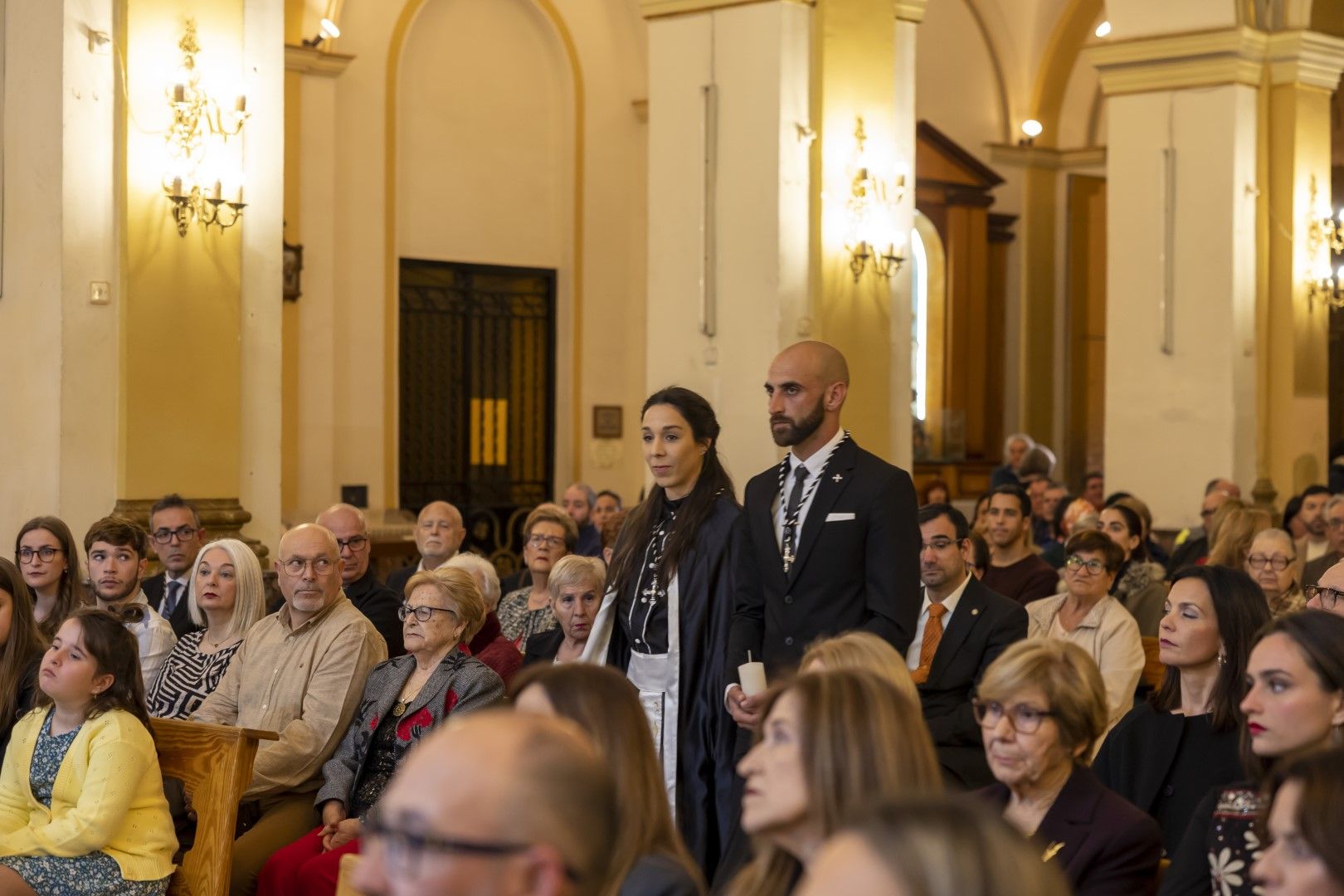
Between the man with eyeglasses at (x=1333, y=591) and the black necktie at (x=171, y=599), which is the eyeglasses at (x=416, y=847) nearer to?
the man with eyeglasses at (x=1333, y=591)

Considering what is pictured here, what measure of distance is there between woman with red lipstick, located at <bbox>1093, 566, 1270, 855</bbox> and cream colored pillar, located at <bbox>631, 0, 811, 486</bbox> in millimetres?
4709

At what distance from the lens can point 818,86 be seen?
354 inches

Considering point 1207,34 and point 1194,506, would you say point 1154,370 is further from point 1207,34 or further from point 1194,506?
point 1207,34

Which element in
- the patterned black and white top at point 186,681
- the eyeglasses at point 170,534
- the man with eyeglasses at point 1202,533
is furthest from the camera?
the man with eyeglasses at point 1202,533

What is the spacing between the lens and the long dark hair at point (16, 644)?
5109 mm

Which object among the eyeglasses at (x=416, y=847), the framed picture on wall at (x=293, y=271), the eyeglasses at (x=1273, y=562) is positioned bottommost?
the eyeglasses at (x=1273, y=562)

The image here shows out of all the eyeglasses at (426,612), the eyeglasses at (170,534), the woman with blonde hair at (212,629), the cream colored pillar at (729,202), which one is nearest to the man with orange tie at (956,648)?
the eyeglasses at (426,612)

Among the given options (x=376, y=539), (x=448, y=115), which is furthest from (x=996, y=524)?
(x=448, y=115)

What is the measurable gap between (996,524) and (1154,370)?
17.6 feet

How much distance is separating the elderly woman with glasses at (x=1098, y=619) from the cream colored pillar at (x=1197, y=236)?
603cm

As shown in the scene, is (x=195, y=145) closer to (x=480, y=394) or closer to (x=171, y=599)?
(x=171, y=599)

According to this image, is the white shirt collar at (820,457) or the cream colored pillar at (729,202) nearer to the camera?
the white shirt collar at (820,457)

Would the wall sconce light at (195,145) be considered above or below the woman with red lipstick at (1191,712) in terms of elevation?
above

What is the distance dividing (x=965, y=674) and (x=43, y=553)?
10.7 ft
